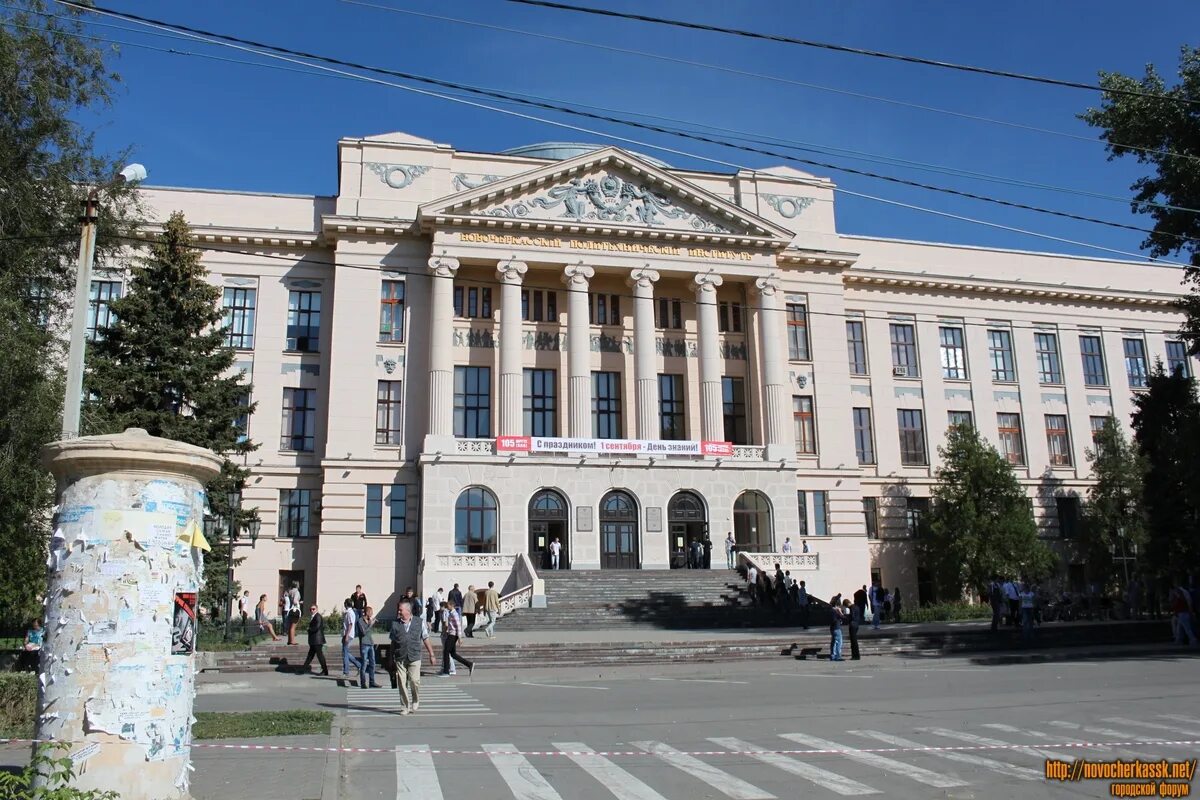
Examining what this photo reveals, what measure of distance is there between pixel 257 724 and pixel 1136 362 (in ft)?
176

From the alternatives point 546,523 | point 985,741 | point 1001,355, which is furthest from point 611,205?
point 985,741

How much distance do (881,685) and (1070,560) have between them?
35.4m

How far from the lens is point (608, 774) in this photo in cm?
975

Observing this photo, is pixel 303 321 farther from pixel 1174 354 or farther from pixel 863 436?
pixel 1174 354

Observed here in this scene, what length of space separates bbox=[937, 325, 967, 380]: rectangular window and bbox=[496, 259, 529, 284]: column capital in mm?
23323

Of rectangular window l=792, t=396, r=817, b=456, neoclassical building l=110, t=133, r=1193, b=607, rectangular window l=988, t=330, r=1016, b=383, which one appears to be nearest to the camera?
neoclassical building l=110, t=133, r=1193, b=607

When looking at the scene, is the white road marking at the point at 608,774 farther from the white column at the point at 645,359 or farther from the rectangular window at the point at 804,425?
the rectangular window at the point at 804,425

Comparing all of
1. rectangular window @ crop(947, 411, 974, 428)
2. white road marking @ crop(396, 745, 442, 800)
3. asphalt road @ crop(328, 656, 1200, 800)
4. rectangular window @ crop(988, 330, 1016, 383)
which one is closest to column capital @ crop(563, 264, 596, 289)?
rectangular window @ crop(947, 411, 974, 428)

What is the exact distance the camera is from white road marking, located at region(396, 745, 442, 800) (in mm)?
8844

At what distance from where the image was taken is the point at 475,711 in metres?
15.8

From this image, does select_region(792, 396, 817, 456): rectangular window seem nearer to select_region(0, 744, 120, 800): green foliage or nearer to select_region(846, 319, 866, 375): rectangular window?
select_region(846, 319, 866, 375): rectangular window

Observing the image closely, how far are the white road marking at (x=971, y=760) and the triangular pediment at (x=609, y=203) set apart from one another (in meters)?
33.5

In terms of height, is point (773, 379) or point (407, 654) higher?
point (773, 379)

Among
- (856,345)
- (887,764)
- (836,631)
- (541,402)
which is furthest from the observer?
(856,345)
